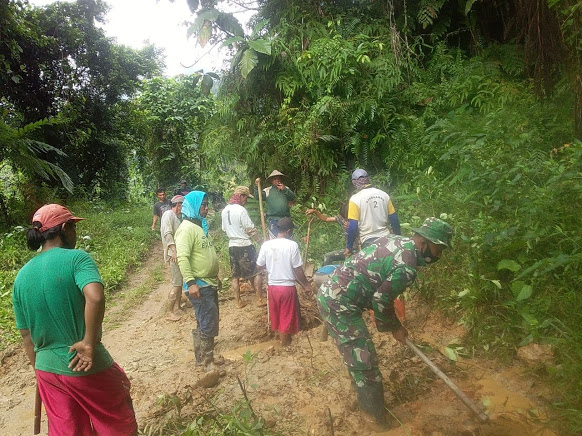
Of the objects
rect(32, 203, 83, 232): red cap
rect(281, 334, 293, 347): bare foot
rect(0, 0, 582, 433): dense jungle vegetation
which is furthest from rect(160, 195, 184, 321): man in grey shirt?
rect(32, 203, 83, 232): red cap

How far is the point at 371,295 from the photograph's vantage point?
3.34 m

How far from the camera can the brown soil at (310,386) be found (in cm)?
323

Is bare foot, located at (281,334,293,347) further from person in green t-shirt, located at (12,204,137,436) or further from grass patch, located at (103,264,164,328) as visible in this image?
grass patch, located at (103,264,164,328)

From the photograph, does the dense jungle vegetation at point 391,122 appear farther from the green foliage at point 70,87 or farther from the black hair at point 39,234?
the black hair at point 39,234

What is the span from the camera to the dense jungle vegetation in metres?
4.04

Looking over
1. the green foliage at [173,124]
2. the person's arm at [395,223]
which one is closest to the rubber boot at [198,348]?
the person's arm at [395,223]

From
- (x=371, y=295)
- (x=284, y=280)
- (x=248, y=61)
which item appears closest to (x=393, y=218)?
(x=284, y=280)

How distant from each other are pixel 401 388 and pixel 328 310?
3.41 ft

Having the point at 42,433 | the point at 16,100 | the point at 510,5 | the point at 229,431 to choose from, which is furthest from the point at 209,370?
the point at 16,100

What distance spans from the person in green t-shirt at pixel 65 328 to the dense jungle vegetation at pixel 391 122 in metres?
3.20

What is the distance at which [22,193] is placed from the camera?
11797 mm

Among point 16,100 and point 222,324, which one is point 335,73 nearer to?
point 222,324

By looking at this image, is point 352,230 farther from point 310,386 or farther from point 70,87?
point 70,87

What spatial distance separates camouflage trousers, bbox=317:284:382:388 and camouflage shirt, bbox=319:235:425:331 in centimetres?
1
